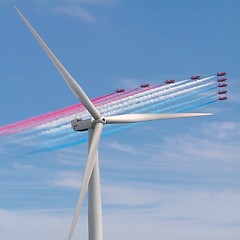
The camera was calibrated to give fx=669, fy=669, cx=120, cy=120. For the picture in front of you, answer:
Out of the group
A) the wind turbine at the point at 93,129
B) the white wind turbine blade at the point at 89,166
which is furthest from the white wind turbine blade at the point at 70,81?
the white wind turbine blade at the point at 89,166

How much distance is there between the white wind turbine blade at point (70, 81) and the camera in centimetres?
10831

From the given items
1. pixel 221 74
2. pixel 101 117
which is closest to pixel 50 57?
pixel 101 117

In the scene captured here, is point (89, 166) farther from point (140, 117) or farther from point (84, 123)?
point (140, 117)

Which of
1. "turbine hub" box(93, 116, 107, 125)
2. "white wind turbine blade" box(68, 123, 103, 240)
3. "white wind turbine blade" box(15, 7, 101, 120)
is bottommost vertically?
"white wind turbine blade" box(68, 123, 103, 240)

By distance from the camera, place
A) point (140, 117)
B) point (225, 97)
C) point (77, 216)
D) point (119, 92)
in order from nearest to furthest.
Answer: point (77, 216), point (140, 117), point (119, 92), point (225, 97)

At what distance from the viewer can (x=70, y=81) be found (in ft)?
358

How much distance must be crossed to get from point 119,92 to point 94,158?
34.4 m

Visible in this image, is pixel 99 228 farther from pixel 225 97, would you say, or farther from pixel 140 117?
pixel 225 97

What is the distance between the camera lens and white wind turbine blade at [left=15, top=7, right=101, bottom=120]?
355 feet

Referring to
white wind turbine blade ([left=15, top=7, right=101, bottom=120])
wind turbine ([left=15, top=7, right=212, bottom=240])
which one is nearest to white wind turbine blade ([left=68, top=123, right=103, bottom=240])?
wind turbine ([left=15, top=7, right=212, bottom=240])

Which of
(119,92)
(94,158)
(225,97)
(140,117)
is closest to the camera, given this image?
(94,158)

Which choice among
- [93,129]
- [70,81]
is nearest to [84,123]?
[93,129]

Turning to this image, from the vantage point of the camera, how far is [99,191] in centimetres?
10994

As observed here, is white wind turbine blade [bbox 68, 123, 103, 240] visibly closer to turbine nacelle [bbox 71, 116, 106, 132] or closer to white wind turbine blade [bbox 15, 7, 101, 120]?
turbine nacelle [bbox 71, 116, 106, 132]
